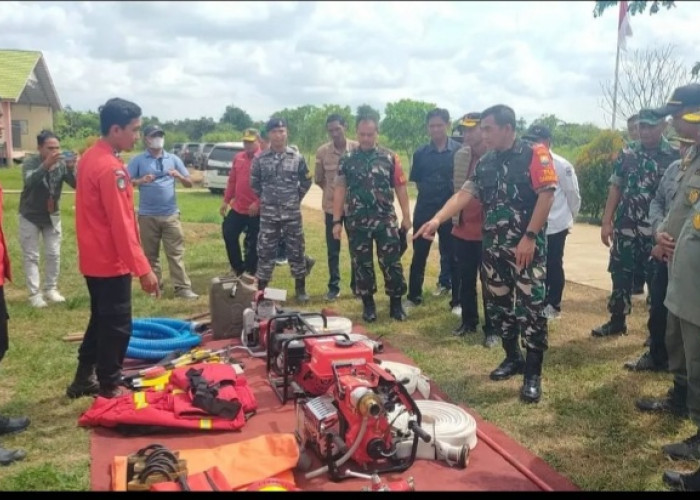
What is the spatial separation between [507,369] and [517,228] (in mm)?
1116

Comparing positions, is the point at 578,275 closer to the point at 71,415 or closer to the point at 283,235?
the point at 283,235

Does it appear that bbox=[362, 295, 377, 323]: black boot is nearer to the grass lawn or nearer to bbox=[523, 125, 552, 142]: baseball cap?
A: the grass lawn

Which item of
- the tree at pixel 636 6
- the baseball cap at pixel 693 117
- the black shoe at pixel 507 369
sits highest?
the tree at pixel 636 6

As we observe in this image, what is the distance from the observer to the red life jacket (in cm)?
377

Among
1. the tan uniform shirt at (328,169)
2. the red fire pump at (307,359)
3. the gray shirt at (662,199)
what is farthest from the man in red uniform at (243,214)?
the gray shirt at (662,199)

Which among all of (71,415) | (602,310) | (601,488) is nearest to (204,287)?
(71,415)

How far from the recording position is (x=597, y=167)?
549 inches

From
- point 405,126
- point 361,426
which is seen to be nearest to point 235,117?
point 405,126

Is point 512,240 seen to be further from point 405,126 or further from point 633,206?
point 405,126

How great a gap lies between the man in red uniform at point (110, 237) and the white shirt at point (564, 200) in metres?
3.92

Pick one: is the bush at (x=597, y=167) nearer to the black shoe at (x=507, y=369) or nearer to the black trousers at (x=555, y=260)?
the black trousers at (x=555, y=260)

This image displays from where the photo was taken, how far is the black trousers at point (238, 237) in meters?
7.68

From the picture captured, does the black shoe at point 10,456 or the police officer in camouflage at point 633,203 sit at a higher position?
the police officer in camouflage at point 633,203

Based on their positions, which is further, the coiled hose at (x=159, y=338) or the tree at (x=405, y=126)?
the tree at (x=405, y=126)
